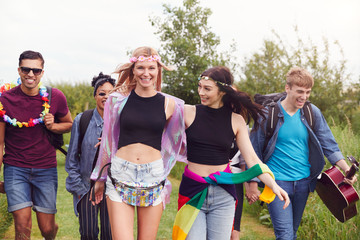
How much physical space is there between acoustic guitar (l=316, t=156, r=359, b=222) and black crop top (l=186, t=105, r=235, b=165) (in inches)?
58.1

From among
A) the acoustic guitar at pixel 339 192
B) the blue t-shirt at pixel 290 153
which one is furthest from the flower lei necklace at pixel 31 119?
the acoustic guitar at pixel 339 192

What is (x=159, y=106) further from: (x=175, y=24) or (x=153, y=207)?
(x=175, y=24)

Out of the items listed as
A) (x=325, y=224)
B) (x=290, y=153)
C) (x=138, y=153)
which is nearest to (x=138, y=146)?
(x=138, y=153)

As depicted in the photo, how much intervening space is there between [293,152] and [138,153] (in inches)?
70.1

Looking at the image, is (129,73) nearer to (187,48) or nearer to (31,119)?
(31,119)

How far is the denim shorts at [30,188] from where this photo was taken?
4.76 m

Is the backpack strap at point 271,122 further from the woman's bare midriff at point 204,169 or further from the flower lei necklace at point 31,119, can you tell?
the flower lei necklace at point 31,119

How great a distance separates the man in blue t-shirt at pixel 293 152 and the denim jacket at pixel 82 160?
1.75 meters

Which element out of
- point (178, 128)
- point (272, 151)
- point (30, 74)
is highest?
point (30, 74)

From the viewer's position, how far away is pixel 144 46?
3.99 m

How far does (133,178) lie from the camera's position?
12.0ft

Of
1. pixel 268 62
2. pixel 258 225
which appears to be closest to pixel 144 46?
pixel 258 225

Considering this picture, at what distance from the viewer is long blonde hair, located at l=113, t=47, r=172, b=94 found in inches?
154

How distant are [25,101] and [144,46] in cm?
184
